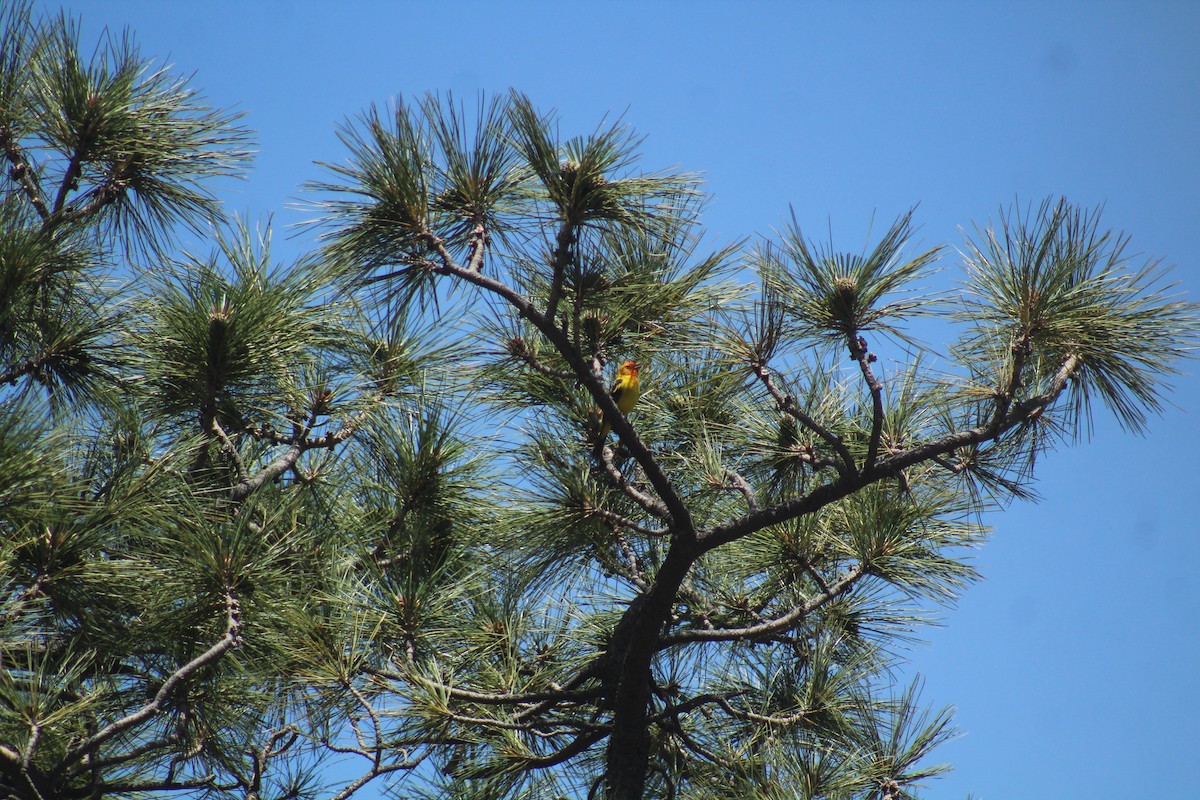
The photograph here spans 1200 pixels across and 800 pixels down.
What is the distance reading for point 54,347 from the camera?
7.47 ft

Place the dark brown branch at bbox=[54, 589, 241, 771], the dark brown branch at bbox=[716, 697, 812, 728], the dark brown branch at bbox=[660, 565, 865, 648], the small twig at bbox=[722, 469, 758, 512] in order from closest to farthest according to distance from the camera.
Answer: the dark brown branch at bbox=[54, 589, 241, 771]
the small twig at bbox=[722, 469, 758, 512]
the dark brown branch at bbox=[660, 565, 865, 648]
the dark brown branch at bbox=[716, 697, 812, 728]

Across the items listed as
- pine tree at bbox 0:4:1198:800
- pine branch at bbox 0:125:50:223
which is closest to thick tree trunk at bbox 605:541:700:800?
pine tree at bbox 0:4:1198:800

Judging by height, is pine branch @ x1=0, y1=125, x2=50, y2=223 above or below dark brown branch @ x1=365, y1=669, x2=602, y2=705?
above

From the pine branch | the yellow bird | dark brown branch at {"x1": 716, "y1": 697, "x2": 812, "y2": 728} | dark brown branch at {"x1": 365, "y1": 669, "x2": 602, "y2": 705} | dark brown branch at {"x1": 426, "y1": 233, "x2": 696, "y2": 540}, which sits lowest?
dark brown branch at {"x1": 365, "y1": 669, "x2": 602, "y2": 705}

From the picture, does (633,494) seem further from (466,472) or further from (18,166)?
(18,166)

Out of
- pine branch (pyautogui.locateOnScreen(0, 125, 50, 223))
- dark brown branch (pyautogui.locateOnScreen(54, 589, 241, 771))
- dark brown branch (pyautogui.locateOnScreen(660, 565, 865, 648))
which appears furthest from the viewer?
pine branch (pyautogui.locateOnScreen(0, 125, 50, 223))

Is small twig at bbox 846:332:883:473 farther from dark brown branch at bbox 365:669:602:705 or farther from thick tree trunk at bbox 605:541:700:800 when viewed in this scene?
dark brown branch at bbox 365:669:602:705

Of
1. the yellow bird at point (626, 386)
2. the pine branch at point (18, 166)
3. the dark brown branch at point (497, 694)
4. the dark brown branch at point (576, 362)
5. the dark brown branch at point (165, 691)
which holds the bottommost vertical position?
the dark brown branch at point (165, 691)

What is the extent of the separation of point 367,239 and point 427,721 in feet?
3.22

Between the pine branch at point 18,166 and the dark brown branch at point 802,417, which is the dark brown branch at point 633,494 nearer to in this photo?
the dark brown branch at point 802,417

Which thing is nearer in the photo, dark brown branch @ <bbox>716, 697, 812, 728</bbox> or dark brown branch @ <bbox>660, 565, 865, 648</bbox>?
dark brown branch @ <bbox>660, 565, 865, 648</bbox>

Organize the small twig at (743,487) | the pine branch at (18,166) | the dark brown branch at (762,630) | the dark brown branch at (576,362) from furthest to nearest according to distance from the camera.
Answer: the pine branch at (18,166) → the dark brown branch at (762,630) → the small twig at (743,487) → the dark brown branch at (576,362)

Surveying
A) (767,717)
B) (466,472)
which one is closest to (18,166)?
(466,472)

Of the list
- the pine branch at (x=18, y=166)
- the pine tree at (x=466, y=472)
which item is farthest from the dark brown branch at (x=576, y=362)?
the pine branch at (x=18, y=166)
